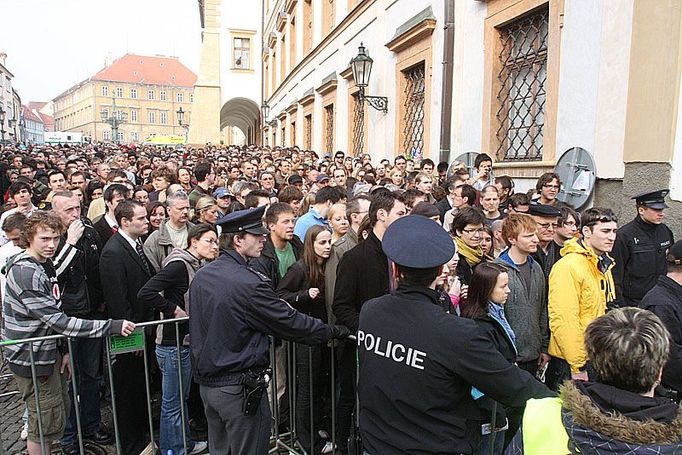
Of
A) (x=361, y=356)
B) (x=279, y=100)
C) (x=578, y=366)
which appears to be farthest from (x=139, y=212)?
(x=279, y=100)

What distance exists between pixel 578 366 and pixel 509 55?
559 cm

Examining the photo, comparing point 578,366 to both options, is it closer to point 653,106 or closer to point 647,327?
point 647,327

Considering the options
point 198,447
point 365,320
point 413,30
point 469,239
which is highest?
point 413,30

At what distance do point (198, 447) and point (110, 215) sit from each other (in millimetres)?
2447

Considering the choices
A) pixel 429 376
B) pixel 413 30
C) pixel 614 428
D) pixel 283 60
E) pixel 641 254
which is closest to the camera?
pixel 614 428

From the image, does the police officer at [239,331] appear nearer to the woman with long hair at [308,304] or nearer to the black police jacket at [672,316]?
the woman with long hair at [308,304]

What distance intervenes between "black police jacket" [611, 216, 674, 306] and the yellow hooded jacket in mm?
1111

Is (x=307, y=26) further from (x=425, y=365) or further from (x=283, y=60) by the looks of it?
(x=425, y=365)

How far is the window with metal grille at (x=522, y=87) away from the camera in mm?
7230

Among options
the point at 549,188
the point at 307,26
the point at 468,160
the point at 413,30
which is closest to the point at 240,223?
the point at 549,188

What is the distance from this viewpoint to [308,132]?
2217 cm

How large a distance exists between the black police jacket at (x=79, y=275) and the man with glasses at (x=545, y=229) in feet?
12.4

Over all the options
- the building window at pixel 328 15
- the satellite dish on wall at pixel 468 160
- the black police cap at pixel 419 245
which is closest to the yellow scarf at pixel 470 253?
the black police cap at pixel 419 245

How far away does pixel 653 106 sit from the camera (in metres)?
5.42
